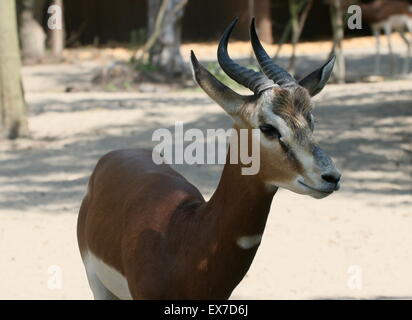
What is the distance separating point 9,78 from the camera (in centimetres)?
1112

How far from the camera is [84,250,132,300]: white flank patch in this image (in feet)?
14.3

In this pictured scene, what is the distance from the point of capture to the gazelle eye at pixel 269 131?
11.6 ft

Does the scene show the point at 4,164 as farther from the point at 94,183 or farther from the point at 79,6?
the point at 79,6

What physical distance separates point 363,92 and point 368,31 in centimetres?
1167

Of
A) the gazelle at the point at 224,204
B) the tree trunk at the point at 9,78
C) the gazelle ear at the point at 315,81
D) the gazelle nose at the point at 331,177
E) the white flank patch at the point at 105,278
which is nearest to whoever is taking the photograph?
the gazelle nose at the point at 331,177

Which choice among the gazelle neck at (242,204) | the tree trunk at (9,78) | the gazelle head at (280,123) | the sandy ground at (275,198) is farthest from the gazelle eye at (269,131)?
the tree trunk at (9,78)

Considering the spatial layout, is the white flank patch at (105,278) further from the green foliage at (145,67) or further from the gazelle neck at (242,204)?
the green foliage at (145,67)

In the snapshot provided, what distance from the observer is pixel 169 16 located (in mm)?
16359

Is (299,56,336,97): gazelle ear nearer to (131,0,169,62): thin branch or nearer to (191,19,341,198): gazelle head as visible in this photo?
(191,19,341,198): gazelle head

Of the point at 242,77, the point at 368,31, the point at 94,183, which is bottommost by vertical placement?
the point at 368,31

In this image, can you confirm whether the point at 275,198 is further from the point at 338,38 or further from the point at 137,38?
the point at 137,38

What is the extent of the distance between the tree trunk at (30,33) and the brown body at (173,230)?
1688cm

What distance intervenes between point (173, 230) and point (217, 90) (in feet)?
2.37
